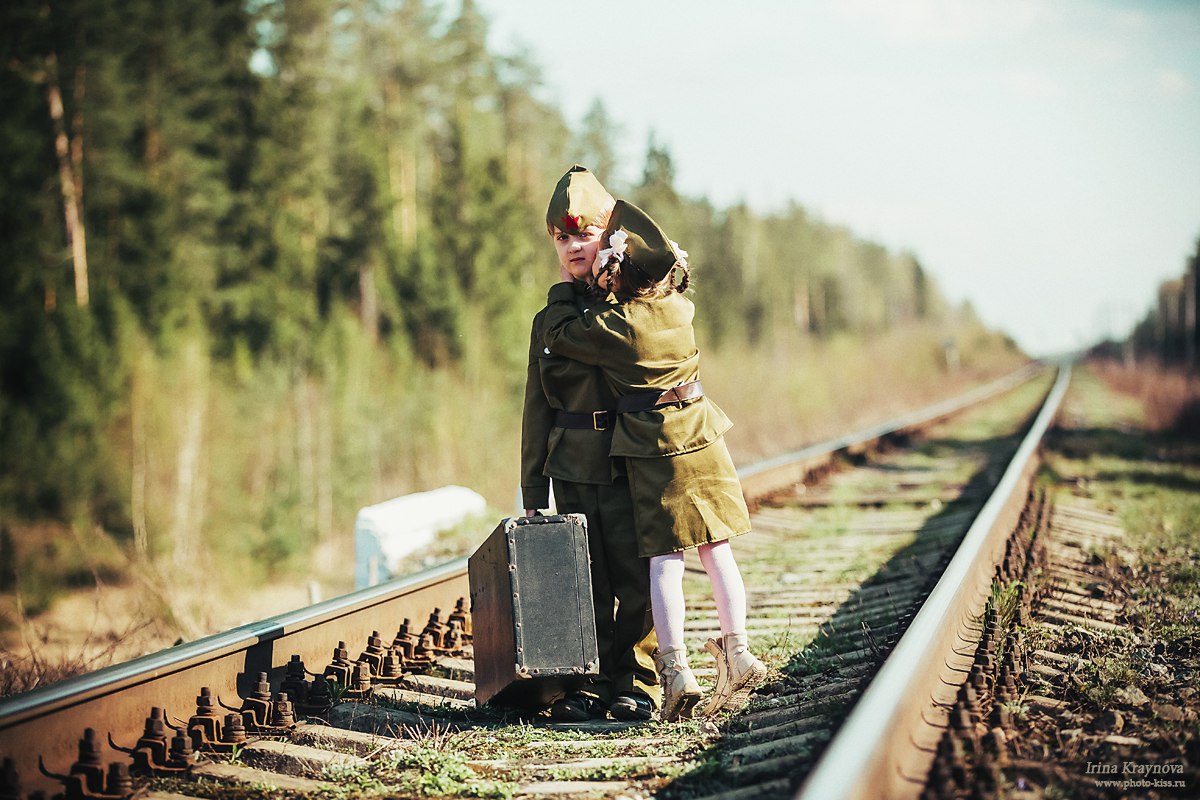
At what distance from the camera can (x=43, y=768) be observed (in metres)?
2.85

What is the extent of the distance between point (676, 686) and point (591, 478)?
71 centimetres

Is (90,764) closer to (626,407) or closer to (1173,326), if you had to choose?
(626,407)

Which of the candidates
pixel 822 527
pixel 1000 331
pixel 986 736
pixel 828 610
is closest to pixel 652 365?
pixel 986 736

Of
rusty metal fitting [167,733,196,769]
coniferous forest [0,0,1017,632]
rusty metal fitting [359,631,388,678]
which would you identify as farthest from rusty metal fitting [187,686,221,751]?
coniferous forest [0,0,1017,632]

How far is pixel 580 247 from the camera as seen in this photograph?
362 centimetres

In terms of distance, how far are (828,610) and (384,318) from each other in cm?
2721

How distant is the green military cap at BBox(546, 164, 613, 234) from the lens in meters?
3.55

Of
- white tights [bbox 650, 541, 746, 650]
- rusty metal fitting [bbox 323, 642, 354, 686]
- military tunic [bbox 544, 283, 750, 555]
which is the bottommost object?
rusty metal fitting [bbox 323, 642, 354, 686]

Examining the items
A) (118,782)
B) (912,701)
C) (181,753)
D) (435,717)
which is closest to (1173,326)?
(435,717)

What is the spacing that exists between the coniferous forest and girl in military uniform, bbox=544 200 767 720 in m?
4.62

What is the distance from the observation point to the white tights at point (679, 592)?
3408 millimetres

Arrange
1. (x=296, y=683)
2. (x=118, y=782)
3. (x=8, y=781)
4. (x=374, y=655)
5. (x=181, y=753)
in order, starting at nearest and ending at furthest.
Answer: (x=8, y=781) < (x=118, y=782) < (x=181, y=753) < (x=296, y=683) < (x=374, y=655)

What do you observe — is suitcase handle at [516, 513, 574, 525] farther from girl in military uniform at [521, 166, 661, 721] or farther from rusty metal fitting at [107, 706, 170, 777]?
rusty metal fitting at [107, 706, 170, 777]

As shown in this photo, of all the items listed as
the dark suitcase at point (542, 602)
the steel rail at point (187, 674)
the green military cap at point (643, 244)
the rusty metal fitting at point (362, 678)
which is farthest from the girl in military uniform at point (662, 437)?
the steel rail at point (187, 674)
